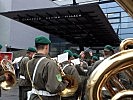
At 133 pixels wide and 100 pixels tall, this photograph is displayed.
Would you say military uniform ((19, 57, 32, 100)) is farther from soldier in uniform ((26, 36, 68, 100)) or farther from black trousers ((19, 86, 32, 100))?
soldier in uniform ((26, 36, 68, 100))

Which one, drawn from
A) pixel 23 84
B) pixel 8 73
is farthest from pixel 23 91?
pixel 8 73

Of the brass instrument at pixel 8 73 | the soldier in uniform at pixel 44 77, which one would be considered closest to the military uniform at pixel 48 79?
the soldier in uniform at pixel 44 77

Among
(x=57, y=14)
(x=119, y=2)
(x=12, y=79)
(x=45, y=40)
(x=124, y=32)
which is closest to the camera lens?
(x=119, y=2)

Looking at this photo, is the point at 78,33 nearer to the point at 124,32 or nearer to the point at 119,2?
the point at 124,32

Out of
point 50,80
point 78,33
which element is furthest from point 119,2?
point 78,33

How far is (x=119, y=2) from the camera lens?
3.99ft

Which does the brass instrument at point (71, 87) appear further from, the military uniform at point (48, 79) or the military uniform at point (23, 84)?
the military uniform at point (48, 79)

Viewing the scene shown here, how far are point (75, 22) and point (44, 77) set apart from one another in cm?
1738

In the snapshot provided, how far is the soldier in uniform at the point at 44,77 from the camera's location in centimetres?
395

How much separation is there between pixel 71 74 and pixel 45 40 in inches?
126

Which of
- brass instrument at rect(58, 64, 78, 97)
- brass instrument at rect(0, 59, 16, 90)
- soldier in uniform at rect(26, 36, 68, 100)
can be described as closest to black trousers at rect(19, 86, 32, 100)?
brass instrument at rect(0, 59, 16, 90)

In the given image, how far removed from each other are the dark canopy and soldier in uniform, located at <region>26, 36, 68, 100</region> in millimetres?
12667

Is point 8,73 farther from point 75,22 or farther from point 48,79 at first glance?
point 75,22

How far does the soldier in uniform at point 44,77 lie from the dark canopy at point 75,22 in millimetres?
12667
